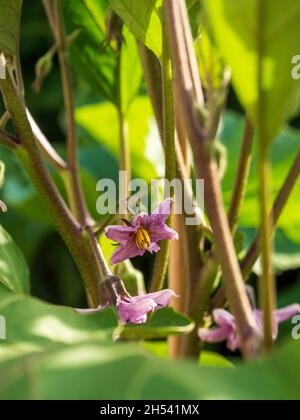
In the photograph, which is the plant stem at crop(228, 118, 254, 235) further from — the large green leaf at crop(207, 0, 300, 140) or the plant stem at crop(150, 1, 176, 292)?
the large green leaf at crop(207, 0, 300, 140)

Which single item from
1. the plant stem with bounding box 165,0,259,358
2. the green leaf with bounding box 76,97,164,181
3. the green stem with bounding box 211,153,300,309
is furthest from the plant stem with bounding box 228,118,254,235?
the green leaf with bounding box 76,97,164,181

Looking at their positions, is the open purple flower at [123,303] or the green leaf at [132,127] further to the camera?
the green leaf at [132,127]

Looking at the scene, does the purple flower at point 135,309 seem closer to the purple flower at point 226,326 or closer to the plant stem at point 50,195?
the plant stem at point 50,195

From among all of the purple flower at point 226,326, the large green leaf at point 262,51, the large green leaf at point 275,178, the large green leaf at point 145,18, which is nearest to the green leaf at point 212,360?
the purple flower at point 226,326

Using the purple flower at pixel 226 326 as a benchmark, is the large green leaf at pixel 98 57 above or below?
above

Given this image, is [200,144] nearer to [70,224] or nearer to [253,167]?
[70,224]

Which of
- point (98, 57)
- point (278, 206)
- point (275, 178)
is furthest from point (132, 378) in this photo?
point (275, 178)

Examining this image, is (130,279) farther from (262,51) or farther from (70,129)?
(262,51)
